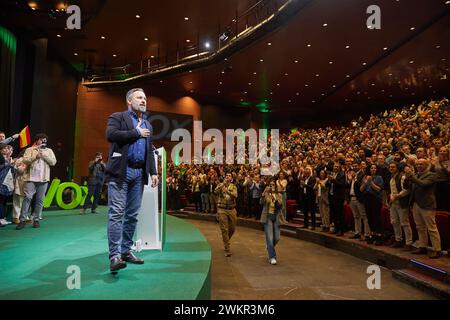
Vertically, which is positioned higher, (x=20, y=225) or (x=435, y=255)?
(x=20, y=225)

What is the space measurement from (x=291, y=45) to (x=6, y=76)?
1078 cm

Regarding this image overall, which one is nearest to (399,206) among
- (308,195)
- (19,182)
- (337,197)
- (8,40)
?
(337,197)


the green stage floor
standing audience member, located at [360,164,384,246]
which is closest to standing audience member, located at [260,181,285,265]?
the green stage floor

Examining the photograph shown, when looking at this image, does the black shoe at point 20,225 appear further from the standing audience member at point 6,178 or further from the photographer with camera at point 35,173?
the standing audience member at point 6,178

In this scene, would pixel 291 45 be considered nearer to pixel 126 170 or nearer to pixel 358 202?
pixel 358 202

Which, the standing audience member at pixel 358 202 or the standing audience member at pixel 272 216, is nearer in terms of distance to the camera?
the standing audience member at pixel 272 216

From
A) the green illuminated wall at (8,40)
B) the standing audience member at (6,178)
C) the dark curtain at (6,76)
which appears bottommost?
the standing audience member at (6,178)

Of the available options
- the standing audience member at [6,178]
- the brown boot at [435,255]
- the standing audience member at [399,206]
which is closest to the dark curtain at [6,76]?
the standing audience member at [6,178]

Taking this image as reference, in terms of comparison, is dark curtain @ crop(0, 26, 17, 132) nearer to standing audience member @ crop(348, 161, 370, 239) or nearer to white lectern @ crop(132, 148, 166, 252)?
white lectern @ crop(132, 148, 166, 252)

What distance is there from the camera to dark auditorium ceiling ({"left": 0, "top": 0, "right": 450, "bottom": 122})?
10.7 m

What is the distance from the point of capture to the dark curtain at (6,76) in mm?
10211

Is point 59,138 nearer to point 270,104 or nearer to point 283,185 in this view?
point 283,185

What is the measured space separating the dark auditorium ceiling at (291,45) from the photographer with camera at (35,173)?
5.84m

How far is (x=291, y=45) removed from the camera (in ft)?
44.7
